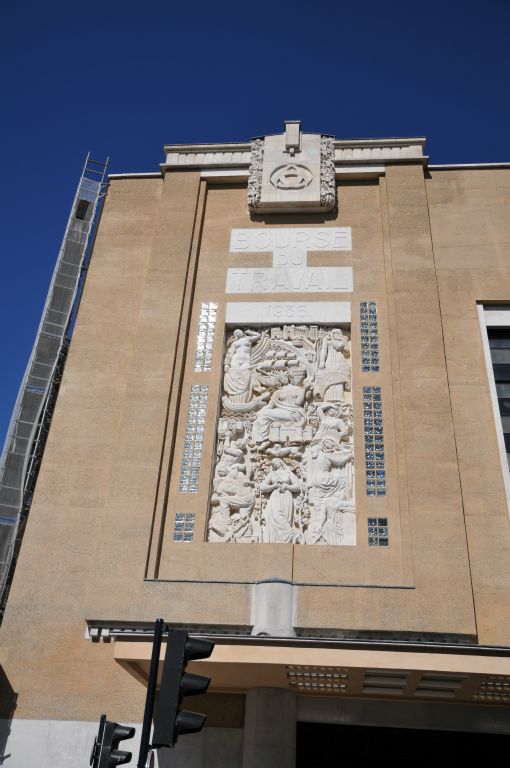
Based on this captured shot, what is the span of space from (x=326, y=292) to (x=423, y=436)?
14.3 ft

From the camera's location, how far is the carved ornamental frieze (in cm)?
1684

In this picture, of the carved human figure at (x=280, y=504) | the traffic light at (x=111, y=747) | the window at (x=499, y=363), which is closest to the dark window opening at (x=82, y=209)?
the carved human figure at (x=280, y=504)

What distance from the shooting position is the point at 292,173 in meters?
17.2

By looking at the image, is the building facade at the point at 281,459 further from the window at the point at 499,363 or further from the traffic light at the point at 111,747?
the traffic light at the point at 111,747

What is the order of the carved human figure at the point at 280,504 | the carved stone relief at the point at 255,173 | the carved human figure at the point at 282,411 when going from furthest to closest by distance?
the carved stone relief at the point at 255,173, the carved human figure at the point at 282,411, the carved human figure at the point at 280,504

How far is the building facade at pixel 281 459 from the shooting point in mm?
11211

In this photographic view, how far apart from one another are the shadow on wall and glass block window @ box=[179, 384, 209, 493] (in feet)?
15.0

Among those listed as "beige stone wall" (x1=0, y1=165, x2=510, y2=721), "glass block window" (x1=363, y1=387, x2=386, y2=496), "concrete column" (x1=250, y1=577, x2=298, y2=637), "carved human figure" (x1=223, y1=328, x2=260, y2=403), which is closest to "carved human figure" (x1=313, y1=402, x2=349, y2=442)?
"beige stone wall" (x1=0, y1=165, x2=510, y2=721)

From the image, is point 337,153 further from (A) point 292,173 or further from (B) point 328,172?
(A) point 292,173

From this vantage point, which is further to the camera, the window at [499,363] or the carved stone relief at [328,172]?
the carved stone relief at [328,172]

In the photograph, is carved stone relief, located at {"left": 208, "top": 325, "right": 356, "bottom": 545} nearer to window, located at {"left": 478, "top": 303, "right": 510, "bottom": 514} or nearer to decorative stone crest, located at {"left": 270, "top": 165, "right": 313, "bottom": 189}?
window, located at {"left": 478, "top": 303, "right": 510, "bottom": 514}

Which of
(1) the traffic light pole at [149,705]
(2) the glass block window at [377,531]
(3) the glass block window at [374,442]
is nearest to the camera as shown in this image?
(1) the traffic light pole at [149,705]

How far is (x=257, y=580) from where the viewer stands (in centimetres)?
1184

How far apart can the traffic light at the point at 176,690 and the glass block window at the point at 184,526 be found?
7488 millimetres
